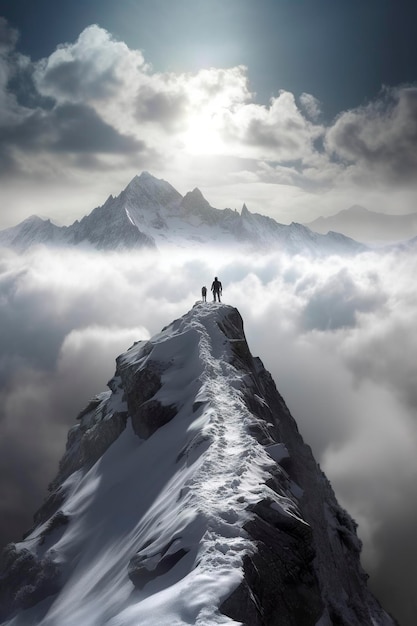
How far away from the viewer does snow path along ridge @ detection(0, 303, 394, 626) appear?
1520 centimetres

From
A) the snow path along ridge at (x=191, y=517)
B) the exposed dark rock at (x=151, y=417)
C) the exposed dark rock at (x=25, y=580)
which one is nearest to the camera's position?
the snow path along ridge at (x=191, y=517)

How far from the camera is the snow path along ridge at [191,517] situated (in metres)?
15.2


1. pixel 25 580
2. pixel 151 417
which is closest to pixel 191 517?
pixel 151 417

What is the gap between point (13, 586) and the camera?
35375 mm

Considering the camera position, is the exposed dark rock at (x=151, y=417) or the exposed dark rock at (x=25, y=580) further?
the exposed dark rock at (x=151, y=417)

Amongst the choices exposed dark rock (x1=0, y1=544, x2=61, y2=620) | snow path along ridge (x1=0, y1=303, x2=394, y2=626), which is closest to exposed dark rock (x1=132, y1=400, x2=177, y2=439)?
snow path along ridge (x1=0, y1=303, x2=394, y2=626)

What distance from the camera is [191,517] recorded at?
56.7ft

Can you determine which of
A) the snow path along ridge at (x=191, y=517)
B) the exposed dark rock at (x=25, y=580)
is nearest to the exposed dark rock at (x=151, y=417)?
the snow path along ridge at (x=191, y=517)

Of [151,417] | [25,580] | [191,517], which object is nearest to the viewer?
[191,517]

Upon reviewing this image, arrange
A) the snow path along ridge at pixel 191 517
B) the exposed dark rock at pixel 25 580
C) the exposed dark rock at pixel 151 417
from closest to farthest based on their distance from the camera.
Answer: the snow path along ridge at pixel 191 517 → the exposed dark rock at pixel 25 580 → the exposed dark rock at pixel 151 417

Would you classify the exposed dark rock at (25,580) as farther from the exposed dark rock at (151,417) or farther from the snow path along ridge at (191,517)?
the exposed dark rock at (151,417)

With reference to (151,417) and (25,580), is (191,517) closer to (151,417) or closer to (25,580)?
(151,417)

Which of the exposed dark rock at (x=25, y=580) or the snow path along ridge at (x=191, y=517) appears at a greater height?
the snow path along ridge at (x=191, y=517)

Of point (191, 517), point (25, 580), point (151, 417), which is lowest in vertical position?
point (25, 580)
